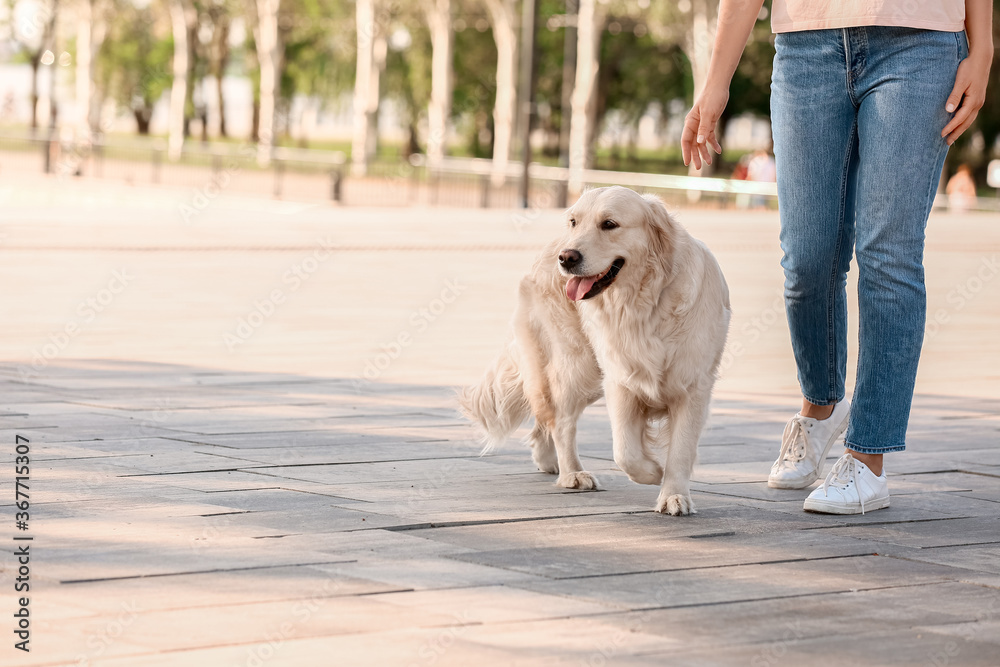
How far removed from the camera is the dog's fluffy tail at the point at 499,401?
17.4 ft

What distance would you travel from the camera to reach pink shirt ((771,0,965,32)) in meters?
4.61

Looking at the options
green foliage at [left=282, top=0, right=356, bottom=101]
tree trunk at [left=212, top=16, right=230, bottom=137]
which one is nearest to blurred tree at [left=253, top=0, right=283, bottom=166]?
green foliage at [left=282, top=0, right=356, bottom=101]

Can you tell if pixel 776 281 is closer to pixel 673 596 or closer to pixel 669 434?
pixel 669 434

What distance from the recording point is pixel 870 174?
4.70 meters

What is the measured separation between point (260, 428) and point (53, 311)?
484cm

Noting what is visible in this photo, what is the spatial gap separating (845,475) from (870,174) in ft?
3.34

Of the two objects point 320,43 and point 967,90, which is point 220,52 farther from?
point 967,90

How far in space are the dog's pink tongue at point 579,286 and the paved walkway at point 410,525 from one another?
27.7 inches

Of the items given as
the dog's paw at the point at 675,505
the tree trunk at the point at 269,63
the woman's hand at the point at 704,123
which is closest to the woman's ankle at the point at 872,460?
the dog's paw at the point at 675,505

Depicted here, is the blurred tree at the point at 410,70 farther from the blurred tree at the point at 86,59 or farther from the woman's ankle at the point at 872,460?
the woman's ankle at the point at 872,460

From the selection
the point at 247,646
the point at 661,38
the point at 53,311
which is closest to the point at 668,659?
the point at 247,646

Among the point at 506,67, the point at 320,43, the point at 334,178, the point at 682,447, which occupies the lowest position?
the point at 334,178

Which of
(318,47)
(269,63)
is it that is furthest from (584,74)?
(318,47)

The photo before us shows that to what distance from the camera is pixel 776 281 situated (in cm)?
1493
